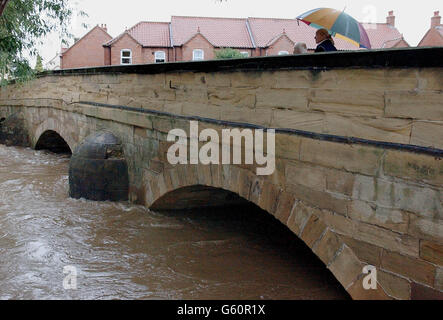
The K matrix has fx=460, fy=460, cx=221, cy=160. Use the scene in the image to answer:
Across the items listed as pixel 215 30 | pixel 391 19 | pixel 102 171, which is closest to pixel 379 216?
pixel 102 171

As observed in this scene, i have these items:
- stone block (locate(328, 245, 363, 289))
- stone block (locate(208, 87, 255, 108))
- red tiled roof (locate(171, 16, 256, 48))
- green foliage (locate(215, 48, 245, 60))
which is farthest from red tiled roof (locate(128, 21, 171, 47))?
stone block (locate(328, 245, 363, 289))

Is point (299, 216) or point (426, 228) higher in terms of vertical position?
point (426, 228)

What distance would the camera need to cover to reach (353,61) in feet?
12.0

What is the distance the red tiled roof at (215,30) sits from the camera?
33594 millimetres

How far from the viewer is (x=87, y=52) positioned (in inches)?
1347

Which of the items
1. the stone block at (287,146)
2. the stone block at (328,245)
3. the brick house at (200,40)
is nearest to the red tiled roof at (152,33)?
the brick house at (200,40)

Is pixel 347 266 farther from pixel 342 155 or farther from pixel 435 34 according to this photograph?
pixel 435 34

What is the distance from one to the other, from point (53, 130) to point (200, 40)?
21.8 meters

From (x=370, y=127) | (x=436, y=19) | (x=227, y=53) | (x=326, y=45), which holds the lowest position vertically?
(x=370, y=127)

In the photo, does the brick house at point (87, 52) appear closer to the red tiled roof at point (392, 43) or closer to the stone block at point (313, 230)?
the red tiled roof at point (392, 43)

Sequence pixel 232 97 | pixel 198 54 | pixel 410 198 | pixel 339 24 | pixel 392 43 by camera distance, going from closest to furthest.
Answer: pixel 410 198
pixel 232 97
pixel 339 24
pixel 198 54
pixel 392 43

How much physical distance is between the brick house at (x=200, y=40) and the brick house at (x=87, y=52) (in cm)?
7

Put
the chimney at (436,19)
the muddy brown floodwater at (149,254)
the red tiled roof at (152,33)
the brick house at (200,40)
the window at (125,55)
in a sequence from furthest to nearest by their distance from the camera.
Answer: the chimney at (436,19), the red tiled roof at (152,33), the window at (125,55), the brick house at (200,40), the muddy brown floodwater at (149,254)
